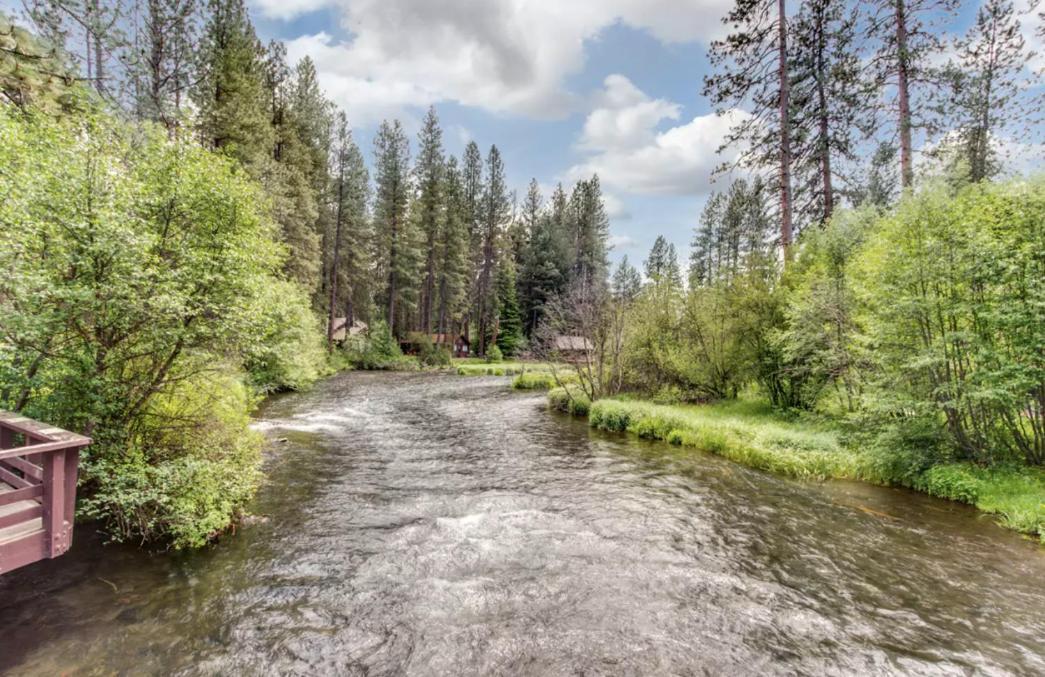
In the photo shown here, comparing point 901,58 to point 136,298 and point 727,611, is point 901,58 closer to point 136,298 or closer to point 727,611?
point 727,611

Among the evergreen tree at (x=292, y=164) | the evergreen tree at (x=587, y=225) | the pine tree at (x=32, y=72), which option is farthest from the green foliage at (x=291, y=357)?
the evergreen tree at (x=587, y=225)

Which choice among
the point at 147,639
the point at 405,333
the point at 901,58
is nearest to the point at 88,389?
the point at 147,639

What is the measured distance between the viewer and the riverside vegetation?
6.23 m

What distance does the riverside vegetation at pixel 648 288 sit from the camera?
20.4ft

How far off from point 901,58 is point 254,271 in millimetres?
20571

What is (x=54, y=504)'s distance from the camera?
14.2 feet

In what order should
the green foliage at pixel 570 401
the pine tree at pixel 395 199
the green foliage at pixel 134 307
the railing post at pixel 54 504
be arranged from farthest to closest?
the pine tree at pixel 395 199 → the green foliage at pixel 570 401 → the green foliage at pixel 134 307 → the railing post at pixel 54 504

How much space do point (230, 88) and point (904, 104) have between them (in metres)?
28.7

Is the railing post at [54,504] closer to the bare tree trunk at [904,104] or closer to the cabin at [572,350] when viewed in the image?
the cabin at [572,350]

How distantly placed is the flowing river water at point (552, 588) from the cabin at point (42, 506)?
126cm

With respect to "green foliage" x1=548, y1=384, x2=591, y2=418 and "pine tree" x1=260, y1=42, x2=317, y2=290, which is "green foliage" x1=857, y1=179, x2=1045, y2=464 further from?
"pine tree" x1=260, y1=42, x2=317, y2=290

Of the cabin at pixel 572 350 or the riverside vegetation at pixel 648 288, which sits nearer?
the riverside vegetation at pixel 648 288

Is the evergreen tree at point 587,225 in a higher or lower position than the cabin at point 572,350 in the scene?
higher

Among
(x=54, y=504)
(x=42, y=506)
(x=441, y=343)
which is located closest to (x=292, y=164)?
(x=441, y=343)
